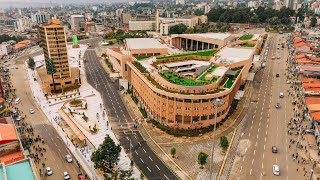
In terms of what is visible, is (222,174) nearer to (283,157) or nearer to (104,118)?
(283,157)

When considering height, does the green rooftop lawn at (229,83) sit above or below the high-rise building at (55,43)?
below

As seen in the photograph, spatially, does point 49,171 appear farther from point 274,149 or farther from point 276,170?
point 274,149

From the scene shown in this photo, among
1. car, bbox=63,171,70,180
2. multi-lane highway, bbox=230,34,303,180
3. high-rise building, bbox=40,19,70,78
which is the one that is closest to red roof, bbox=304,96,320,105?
multi-lane highway, bbox=230,34,303,180

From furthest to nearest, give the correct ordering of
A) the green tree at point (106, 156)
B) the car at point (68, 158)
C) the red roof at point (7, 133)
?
1. the car at point (68, 158)
2. the red roof at point (7, 133)
3. the green tree at point (106, 156)

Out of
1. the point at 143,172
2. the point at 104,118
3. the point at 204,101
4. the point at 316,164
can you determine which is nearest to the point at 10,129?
the point at 104,118

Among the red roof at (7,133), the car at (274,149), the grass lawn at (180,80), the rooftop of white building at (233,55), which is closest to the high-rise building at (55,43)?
the grass lawn at (180,80)

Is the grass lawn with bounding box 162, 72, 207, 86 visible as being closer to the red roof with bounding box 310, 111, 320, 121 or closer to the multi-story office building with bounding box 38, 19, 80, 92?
the red roof with bounding box 310, 111, 320, 121

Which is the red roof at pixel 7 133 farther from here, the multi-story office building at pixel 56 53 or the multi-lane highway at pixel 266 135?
the multi-lane highway at pixel 266 135
